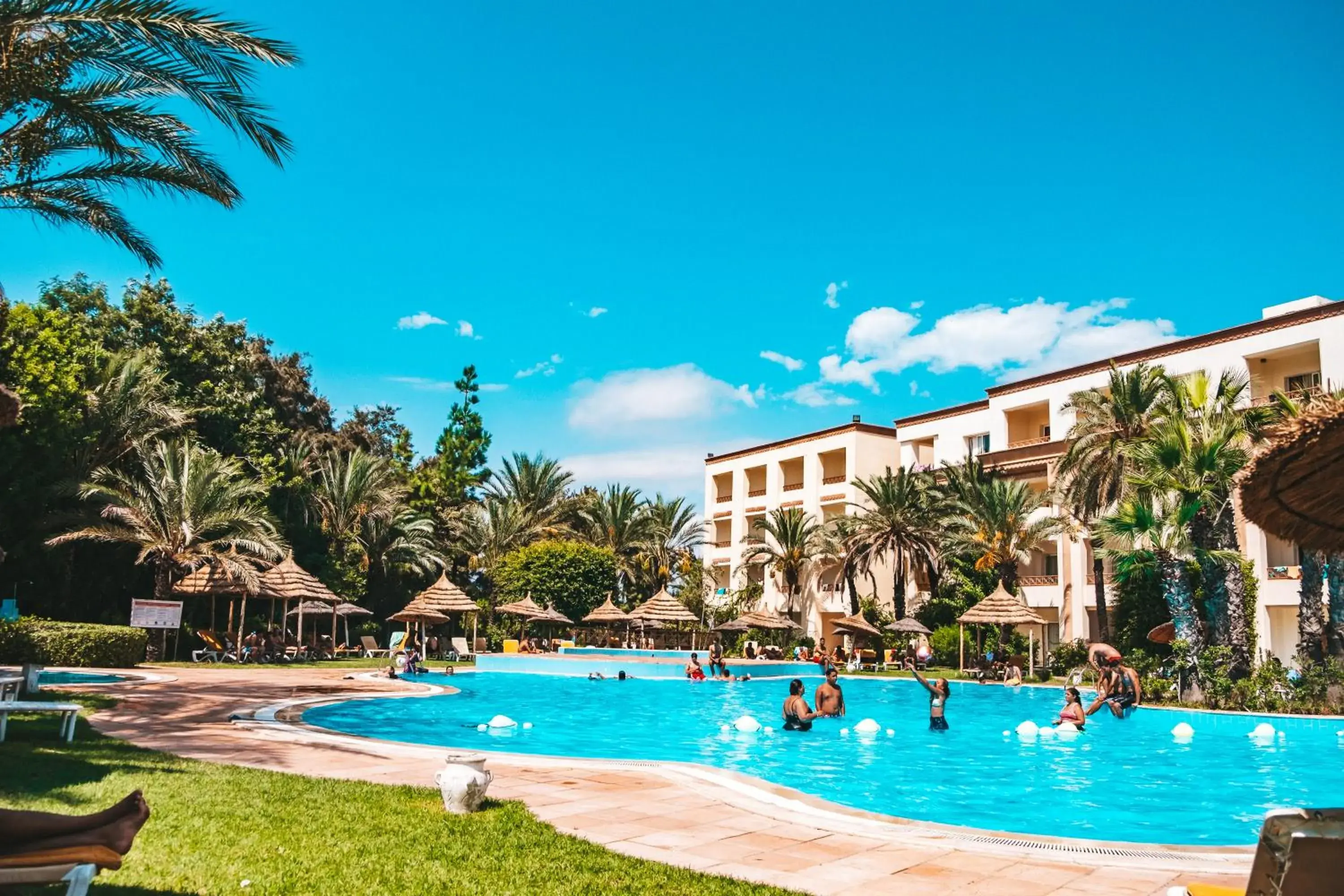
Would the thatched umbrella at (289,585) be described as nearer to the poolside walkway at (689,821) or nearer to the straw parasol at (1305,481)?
the poolside walkway at (689,821)

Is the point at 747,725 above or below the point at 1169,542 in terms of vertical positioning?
below

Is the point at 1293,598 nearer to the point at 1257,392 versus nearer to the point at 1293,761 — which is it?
the point at 1257,392

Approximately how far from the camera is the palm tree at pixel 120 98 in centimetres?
1093

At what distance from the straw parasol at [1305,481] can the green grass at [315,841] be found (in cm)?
333

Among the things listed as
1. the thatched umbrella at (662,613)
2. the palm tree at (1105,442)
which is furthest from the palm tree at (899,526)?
the thatched umbrella at (662,613)

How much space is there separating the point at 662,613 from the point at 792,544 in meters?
10.7

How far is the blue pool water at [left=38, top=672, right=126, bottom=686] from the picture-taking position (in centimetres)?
1844

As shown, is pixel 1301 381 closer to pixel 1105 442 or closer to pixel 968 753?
pixel 1105 442

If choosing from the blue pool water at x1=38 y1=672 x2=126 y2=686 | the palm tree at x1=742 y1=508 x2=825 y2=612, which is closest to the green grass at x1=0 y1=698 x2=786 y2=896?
the blue pool water at x1=38 y1=672 x2=126 y2=686

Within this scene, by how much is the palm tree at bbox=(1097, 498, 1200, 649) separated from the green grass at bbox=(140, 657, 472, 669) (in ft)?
66.7

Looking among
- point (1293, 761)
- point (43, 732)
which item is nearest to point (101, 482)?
point (43, 732)

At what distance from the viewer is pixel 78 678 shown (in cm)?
1941

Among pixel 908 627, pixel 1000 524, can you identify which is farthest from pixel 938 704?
pixel 1000 524

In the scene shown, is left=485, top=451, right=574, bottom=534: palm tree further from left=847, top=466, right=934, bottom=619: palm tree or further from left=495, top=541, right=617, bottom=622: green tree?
left=847, top=466, right=934, bottom=619: palm tree
